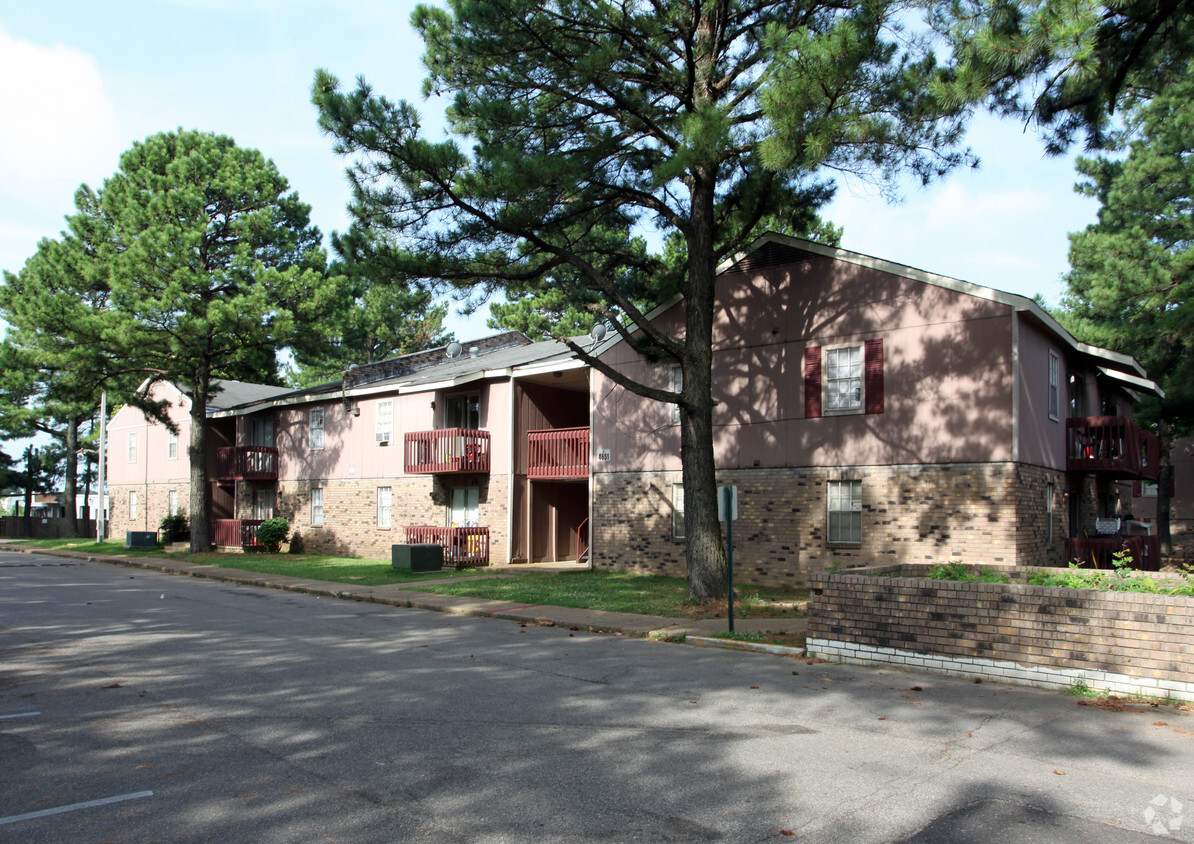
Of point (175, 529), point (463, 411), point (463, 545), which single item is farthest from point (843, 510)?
point (175, 529)

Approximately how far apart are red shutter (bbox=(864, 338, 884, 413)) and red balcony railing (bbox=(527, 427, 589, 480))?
881 cm

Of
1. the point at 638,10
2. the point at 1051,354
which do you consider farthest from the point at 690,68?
the point at 1051,354

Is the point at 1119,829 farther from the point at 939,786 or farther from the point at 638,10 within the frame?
the point at 638,10

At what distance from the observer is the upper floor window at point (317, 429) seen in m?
32.8

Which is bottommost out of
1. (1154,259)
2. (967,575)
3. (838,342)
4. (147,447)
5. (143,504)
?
(967,575)

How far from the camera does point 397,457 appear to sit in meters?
29.5

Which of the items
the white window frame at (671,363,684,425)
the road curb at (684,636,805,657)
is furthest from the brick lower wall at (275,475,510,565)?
the road curb at (684,636,805,657)

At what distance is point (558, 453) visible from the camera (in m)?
25.4

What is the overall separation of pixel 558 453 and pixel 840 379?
928cm

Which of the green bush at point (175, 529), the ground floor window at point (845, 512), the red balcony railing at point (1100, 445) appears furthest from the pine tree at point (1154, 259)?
the green bush at point (175, 529)

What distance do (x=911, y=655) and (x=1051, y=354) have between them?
→ 11.6m

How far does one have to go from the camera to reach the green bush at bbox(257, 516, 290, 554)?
106 ft

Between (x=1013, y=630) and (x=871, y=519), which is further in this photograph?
(x=871, y=519)

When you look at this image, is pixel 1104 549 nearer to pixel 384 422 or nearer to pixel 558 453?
pixel 558 453
